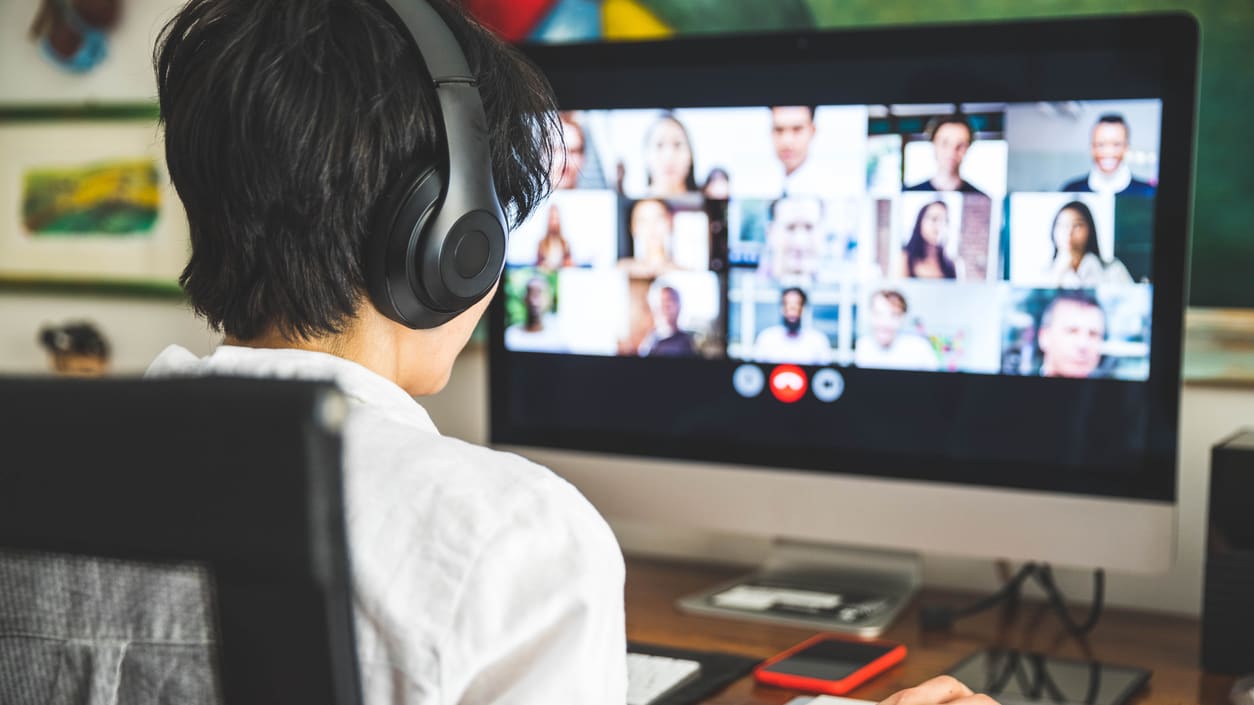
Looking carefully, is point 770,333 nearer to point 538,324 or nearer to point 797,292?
point 797,292

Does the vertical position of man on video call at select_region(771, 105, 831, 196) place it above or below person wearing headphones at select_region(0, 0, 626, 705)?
above

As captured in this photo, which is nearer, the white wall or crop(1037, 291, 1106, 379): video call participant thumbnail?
crop(1037, 291, 1106, 379): video call participant thumbnail

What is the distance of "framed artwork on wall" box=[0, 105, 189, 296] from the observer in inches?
81.1

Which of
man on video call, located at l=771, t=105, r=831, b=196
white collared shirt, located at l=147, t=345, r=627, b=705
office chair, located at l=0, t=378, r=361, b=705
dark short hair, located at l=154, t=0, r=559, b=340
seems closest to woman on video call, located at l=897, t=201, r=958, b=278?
man on video call, located at l=771, t=105, r=831, b=196

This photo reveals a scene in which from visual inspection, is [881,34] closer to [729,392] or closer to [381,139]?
[729,392]

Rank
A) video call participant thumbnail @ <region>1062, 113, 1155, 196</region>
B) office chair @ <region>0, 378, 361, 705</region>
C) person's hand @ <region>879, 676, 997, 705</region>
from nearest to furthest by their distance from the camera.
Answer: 1. office chair @ <region>0, 378, 361, 705</region>
2. person's hand @ <region>879, 676, 997, 705</region>
3. video call participant thumbnail @ <region>1062, 113, 1155, 196</region>

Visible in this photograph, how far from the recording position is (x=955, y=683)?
33.4 inches

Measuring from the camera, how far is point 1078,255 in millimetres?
1234

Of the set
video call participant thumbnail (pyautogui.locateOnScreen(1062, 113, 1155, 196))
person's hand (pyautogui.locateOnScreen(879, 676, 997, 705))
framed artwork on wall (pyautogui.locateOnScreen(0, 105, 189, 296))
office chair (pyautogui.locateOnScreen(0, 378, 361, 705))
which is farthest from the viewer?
framed artwork on wall (pyautogui.locateOnScreen(0, 105, 189, 296))

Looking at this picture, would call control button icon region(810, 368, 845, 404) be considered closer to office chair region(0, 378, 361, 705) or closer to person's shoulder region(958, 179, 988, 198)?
person's shoulder region(958, 179, 988, 198)

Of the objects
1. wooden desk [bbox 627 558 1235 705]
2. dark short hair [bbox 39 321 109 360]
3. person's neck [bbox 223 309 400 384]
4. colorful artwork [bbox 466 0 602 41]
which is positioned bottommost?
wooden desk [bbox 627 558 1235 705]

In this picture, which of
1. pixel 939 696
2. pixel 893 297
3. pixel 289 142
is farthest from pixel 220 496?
pixel 893 297

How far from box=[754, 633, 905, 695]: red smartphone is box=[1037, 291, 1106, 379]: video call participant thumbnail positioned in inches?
12.2

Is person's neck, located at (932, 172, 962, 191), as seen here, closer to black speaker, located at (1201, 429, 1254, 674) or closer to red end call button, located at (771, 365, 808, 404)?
red end call button, located at (771, 365, 808, 404)
